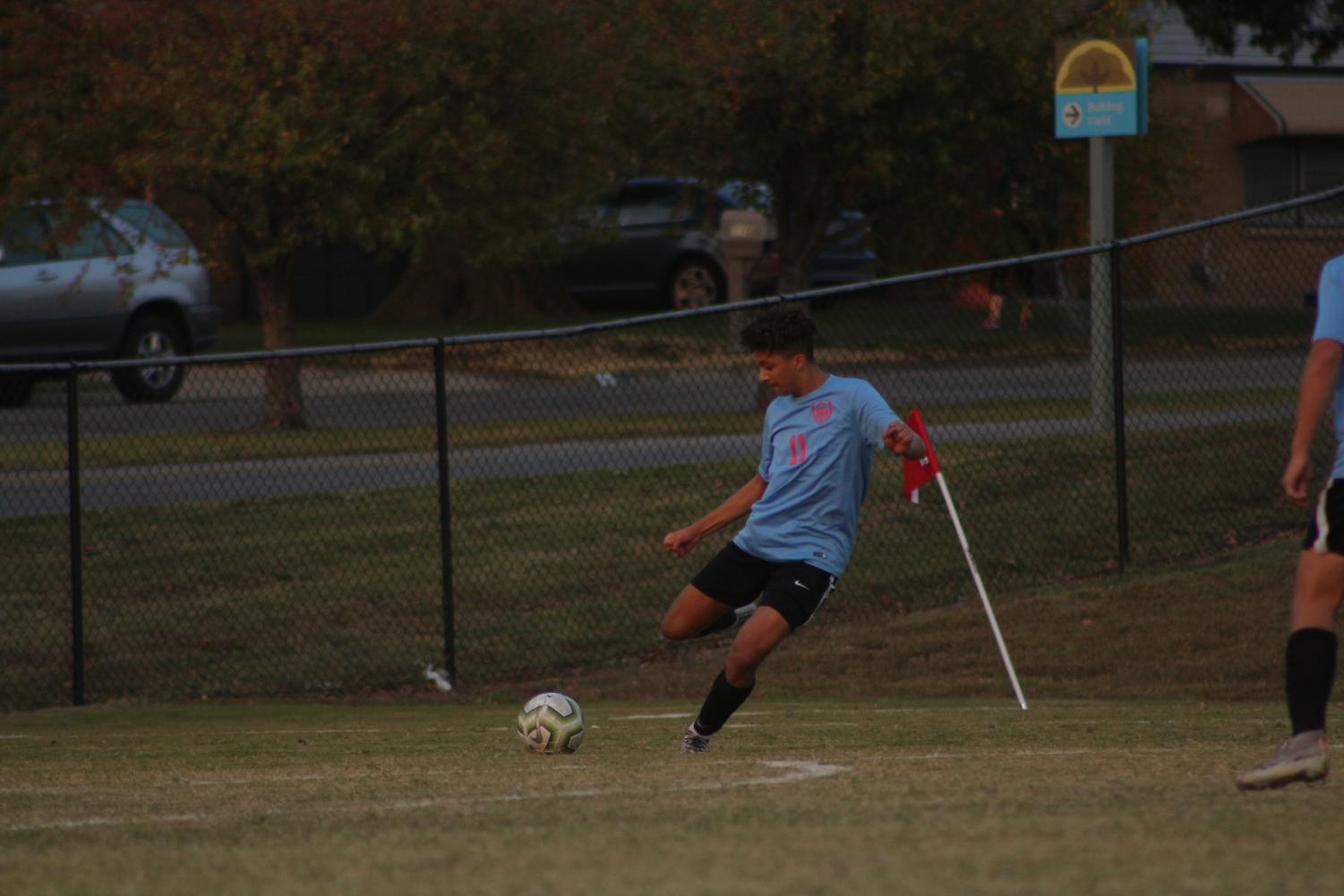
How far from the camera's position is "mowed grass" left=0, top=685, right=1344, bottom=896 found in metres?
4.39

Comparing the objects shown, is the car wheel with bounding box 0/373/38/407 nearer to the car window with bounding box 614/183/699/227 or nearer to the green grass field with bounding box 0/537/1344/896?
the green grass field with bounding box 0/537/1344/896

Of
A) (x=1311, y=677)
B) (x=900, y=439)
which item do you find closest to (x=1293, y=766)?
(x=1311, y=677)

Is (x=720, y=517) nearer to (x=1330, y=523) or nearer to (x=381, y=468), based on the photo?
(x=1330, y=523)

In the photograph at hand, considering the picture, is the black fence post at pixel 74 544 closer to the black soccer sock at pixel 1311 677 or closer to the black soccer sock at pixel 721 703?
the black soccer sock at pixel 721 703

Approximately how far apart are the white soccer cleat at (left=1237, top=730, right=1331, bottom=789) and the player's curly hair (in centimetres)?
276

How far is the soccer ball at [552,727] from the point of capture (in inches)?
308

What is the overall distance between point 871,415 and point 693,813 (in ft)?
8.65

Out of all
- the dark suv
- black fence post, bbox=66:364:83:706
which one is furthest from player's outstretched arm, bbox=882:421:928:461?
the dark suv

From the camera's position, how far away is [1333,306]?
5664 millimetres

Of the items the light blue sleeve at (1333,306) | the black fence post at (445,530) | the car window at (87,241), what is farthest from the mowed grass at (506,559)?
the light blue sleeve at (1333,306)

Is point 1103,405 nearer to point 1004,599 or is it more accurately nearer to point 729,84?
point 1004,599

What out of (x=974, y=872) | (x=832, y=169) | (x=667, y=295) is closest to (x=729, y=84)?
(x=832, y=169)

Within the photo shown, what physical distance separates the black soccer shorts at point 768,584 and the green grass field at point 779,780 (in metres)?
0.57

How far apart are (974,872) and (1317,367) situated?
7.01 ft
